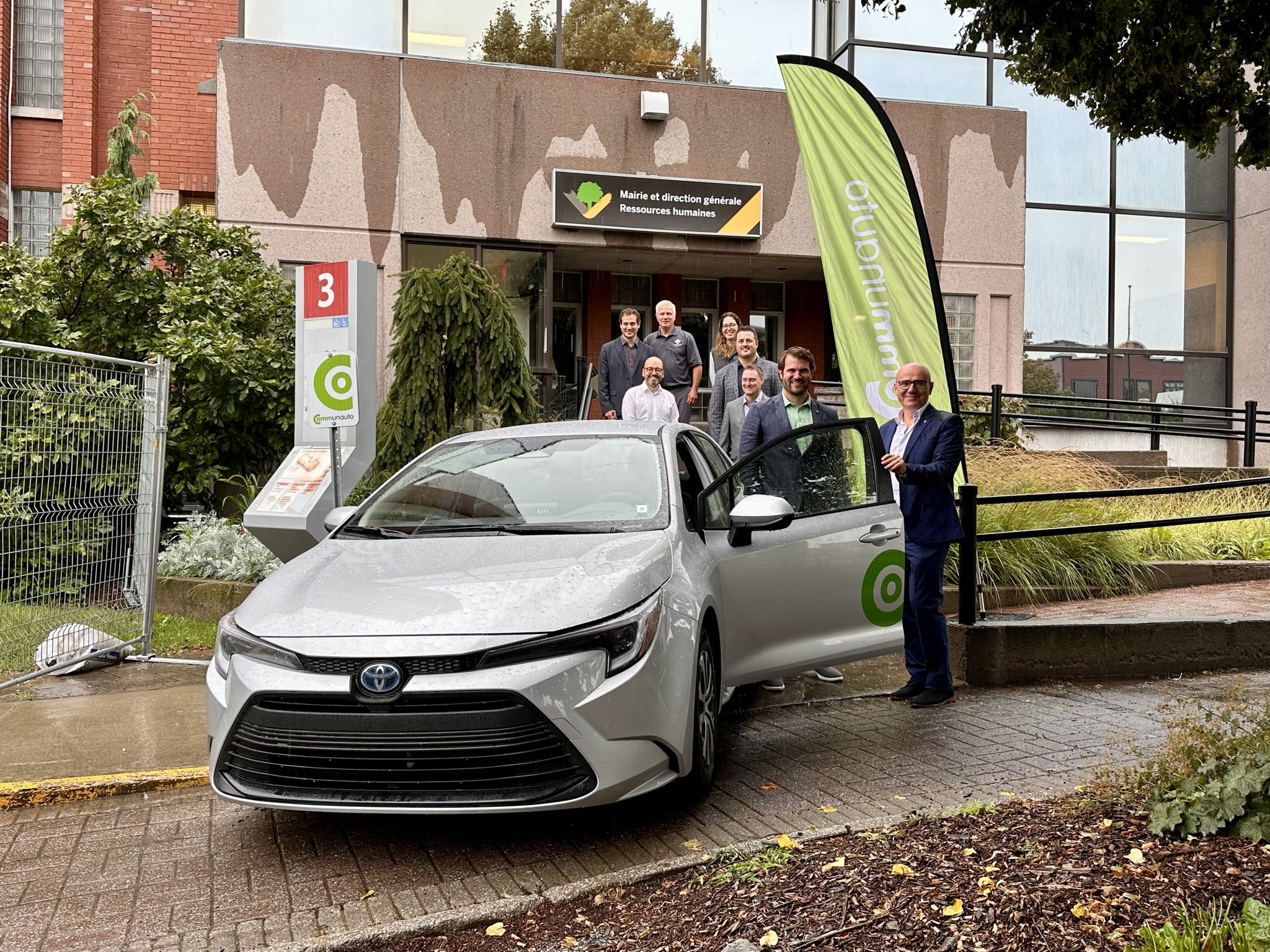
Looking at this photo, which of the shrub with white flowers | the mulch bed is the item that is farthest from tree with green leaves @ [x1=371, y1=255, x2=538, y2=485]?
the mulch bed

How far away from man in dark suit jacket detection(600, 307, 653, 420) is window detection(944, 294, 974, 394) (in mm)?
8425

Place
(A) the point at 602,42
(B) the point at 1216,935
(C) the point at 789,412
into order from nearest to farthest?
(B) the point at 1216,935 → (C) the point at 789,412 → (A) the point at 602,42

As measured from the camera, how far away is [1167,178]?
1992 centimetres

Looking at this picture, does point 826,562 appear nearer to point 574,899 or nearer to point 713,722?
point 713,722

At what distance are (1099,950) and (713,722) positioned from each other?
2.10 meters

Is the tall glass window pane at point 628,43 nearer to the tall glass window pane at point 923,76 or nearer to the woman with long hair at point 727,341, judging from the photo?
the tall glass window pane at point 923,76

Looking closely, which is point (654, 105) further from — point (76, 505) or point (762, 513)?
point (762, 513)

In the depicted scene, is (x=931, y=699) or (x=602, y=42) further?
(x=602, y=42)

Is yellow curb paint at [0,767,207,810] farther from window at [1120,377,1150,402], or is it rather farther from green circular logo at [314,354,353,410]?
window at [1120,377,1150,402]

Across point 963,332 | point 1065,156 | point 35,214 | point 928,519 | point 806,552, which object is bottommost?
point 806,552

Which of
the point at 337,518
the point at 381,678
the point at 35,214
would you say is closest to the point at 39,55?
the point at 35,214

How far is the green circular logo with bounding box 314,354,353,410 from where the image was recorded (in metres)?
7.87

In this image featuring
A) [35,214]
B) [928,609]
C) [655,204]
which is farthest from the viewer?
[35,214]

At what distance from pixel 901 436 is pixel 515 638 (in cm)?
325
